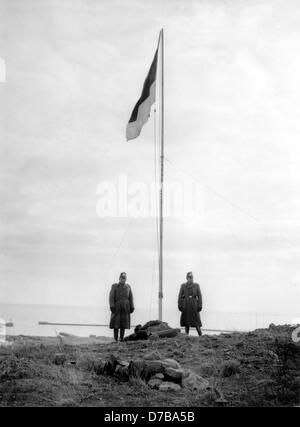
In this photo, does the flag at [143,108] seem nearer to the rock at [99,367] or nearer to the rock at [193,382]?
the rock at [99,367]

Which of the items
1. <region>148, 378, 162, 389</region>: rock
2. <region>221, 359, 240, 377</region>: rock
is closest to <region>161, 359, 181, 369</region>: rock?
<region>148, 378, 162, 389</region>: rock

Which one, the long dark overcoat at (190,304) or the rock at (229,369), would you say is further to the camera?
the long dark overcoat at (190,304)

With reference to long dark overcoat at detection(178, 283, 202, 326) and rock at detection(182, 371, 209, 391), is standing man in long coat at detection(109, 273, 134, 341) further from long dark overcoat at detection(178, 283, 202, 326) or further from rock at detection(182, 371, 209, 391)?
rock at detection(182, 371, 209, 391)

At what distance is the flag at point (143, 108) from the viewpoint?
1816cm

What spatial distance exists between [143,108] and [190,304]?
6.14 metres

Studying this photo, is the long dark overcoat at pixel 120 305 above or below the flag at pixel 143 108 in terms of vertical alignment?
below

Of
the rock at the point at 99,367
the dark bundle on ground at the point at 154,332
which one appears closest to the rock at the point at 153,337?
the dark bundle on ground at the point at 154,332

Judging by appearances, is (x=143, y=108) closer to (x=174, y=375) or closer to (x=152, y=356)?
(x=152, y=356)

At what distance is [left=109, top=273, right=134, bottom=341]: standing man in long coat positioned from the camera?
16438 mm

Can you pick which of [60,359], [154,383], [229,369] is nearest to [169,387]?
[154,383]

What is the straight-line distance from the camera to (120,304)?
53.9 ft

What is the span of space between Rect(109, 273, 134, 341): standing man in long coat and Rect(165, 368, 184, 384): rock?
20.5 ft
